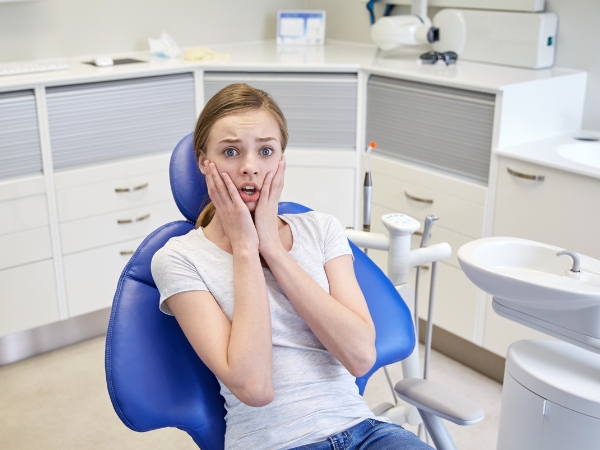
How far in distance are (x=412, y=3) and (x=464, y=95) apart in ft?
2.62

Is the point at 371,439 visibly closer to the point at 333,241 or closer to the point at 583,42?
the point at 333,241

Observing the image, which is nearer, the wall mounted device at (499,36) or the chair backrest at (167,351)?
the chair backrest at (167,351)

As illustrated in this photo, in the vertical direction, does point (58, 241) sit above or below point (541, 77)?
below

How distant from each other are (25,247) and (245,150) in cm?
150

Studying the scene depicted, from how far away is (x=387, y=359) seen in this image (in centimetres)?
149

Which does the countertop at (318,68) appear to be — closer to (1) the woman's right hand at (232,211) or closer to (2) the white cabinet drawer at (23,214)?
(2) the white cabinet drawer at (23,214)

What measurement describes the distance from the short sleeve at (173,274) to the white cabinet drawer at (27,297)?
56.7 inches

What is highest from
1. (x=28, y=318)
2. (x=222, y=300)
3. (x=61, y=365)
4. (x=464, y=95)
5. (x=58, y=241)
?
(x=464, y=95)

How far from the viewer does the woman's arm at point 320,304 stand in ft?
4.32

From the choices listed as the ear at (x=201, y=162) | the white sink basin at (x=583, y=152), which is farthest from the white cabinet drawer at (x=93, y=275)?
the white sink basin at (x=583, y=152)

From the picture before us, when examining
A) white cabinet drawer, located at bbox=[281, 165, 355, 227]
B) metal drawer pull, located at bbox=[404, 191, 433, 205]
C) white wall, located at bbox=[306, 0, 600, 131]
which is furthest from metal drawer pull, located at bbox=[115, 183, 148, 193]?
white wall, located at bbox=[306, 0, 600, 131]

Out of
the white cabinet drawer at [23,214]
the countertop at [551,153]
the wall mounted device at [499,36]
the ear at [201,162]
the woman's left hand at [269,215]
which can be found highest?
the wall mounted device at [499,36]

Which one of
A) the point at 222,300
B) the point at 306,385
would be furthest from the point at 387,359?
the point at 222,300

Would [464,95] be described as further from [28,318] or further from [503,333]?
[28,318]
